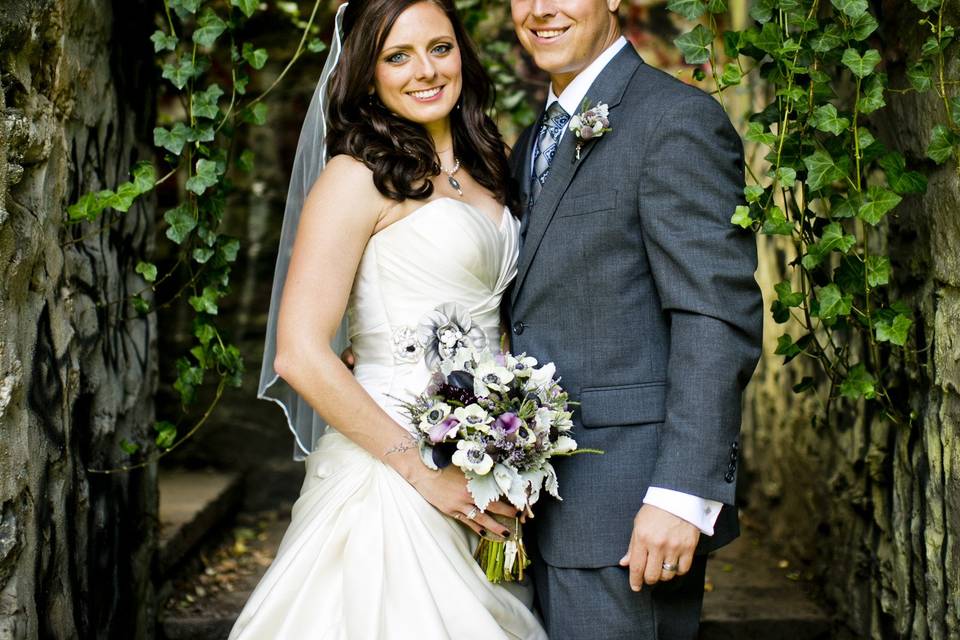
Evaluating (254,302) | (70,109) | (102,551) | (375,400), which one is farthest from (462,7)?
(102,551)

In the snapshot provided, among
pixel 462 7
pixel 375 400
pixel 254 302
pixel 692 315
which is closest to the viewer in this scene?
pixel 692 315

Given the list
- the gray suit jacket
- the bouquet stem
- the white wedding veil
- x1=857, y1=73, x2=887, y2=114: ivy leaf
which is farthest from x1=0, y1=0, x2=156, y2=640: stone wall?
x1=857, y1=73, x2=887, y2=114: ivy leaf

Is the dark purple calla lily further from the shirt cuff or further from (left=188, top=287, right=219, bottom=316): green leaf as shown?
(left=188, top=287, right=219, bottom=316): green leaf

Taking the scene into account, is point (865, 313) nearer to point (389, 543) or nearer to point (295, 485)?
point (389, 543)

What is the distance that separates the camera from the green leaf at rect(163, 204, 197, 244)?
279cm

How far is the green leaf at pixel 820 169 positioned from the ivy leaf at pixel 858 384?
52 centimetres

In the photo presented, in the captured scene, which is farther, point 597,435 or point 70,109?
point 70,109

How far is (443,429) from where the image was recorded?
2070 mm

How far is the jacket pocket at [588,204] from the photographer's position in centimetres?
226

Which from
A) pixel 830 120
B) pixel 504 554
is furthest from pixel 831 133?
pixel 504 554

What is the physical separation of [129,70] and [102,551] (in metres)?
1.36

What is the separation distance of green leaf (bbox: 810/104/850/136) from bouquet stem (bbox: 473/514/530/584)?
44.3 inches

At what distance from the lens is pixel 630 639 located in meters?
2.25

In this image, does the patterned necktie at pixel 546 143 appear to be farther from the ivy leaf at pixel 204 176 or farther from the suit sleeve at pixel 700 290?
the ivy leaf at pixel 204 176
